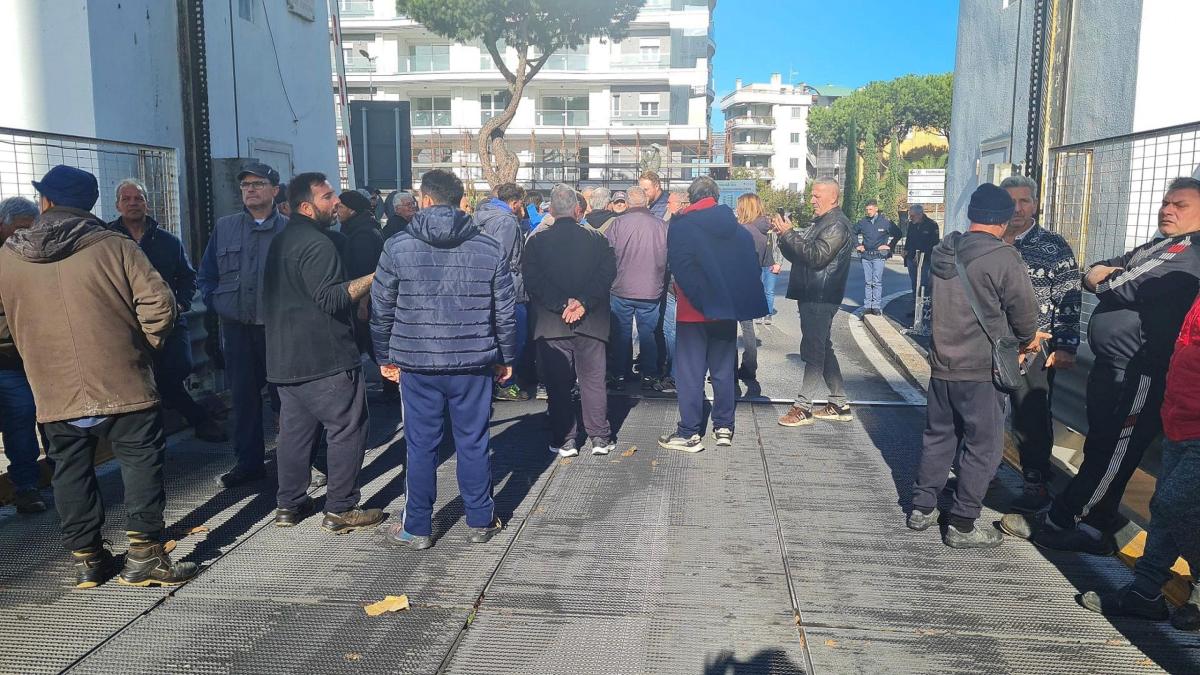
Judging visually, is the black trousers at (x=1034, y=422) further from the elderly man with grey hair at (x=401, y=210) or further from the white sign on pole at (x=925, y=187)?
Answer: the white sign on pole at (x=925, y=187)

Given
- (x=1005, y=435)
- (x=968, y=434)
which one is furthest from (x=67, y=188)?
(x=1005, y=435)

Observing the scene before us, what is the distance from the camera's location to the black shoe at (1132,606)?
4.16 m

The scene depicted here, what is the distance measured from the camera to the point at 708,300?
6.83 m

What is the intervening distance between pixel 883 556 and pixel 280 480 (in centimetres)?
334

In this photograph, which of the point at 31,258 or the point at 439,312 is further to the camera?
the point at 439,312

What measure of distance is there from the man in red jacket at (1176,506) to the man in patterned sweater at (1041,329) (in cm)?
119

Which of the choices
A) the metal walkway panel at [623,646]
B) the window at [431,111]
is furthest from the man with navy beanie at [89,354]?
the window at [431,111]

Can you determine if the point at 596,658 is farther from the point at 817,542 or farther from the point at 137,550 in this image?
the point at 137,550

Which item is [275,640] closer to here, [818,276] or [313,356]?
[313,356]

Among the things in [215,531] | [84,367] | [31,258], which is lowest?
[215,531]

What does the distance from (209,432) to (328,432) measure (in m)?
2.36

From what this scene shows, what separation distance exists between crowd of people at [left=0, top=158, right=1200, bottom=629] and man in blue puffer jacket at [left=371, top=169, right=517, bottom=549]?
12 millimetres

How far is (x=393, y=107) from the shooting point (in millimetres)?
12656

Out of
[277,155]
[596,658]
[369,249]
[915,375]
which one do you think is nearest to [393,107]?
[277,155]
